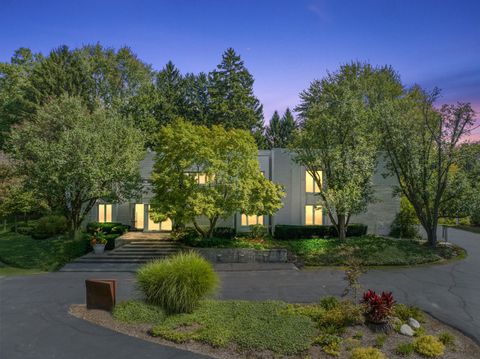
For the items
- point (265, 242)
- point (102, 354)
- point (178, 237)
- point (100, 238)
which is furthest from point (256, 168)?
point (102, 354)

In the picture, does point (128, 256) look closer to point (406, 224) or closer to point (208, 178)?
point (208, 178)

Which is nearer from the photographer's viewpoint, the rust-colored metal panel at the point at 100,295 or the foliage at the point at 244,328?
the foliage at the point at 244,328

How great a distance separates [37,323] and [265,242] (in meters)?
13.6

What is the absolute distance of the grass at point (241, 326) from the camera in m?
8.96

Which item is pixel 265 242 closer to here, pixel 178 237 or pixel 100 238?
pixel 178 237

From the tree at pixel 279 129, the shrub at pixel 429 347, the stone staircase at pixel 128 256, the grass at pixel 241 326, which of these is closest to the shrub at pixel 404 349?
the shrub at pixel 429 347

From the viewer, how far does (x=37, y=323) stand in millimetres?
10492

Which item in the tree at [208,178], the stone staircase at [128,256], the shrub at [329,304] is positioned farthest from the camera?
the tree at [208,178]

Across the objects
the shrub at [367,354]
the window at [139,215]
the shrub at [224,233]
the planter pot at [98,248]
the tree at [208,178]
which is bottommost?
the shrub at [367,354]

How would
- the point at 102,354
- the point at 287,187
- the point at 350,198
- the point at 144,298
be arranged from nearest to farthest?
the point at 102,354
the point at 144,298
the point at 350,198
the point at 287,187

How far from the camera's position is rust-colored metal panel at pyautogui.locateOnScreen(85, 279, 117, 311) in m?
11.3

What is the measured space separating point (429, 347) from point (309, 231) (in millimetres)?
15712

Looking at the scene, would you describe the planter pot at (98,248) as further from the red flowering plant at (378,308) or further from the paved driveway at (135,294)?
the red flowering plant at (378,308)

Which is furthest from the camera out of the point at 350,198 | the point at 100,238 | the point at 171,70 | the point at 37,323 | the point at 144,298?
the point at 171,70
